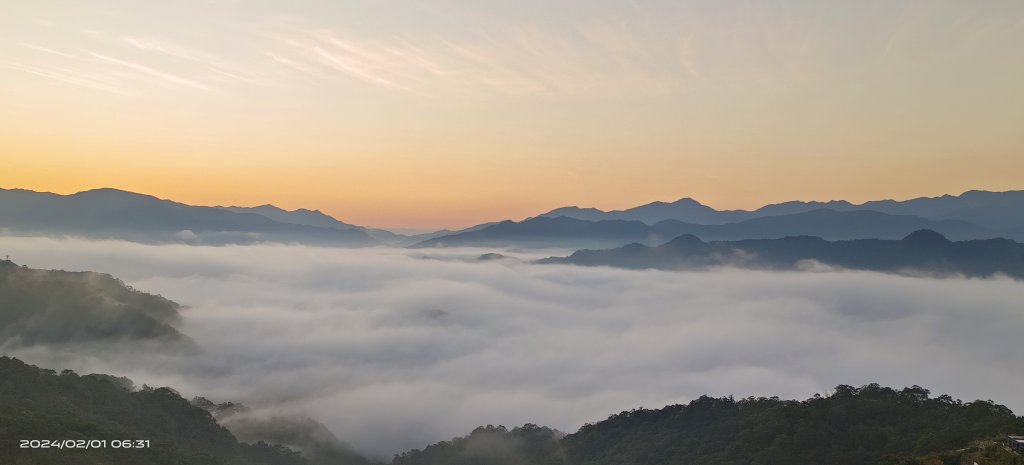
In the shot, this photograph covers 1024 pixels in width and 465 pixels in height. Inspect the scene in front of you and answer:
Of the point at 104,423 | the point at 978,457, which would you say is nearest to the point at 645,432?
the point at 978,457

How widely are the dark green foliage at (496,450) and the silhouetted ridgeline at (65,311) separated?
102 m

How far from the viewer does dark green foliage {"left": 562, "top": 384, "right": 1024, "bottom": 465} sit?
70.0 m

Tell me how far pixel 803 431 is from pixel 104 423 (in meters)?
98.8

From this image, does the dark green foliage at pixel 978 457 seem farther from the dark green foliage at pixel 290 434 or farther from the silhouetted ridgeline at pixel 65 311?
the silhouetted ridgeline at pixel 65 311

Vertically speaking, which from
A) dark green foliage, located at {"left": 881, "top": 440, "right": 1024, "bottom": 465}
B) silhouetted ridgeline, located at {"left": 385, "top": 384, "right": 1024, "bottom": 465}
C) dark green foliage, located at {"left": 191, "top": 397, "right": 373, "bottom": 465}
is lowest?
dark green foliage, located at {"left": 191, "top": 397, "right": 373, "bottom": 465}

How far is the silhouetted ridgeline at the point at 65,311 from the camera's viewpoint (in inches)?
A: 6073

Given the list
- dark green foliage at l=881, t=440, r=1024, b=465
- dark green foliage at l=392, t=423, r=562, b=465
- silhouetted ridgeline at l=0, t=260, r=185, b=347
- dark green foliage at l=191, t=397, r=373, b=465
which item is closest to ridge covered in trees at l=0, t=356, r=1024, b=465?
dark green foliage at l=881, t=440, r=1024, b=465

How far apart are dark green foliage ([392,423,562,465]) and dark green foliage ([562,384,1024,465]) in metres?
8.18

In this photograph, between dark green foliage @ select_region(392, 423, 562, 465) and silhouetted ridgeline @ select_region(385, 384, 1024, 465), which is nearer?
silhouetted ridgeline @ select_region(385, 384, 1024, 465)

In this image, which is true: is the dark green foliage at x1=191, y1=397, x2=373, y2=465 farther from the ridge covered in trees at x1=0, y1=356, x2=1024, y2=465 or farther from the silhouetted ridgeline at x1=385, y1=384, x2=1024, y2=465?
the silhouetted ridgeline at x1=385, y1=384, x2=1024, y2=465

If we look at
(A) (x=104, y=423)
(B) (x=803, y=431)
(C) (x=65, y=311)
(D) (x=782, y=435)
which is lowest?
(D) (x=782, y=435)

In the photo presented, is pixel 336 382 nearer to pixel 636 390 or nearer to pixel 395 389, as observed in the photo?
pixel 395 389

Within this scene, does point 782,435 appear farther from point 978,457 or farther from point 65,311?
point 65,311

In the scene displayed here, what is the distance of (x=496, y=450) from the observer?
11994 centimetres
